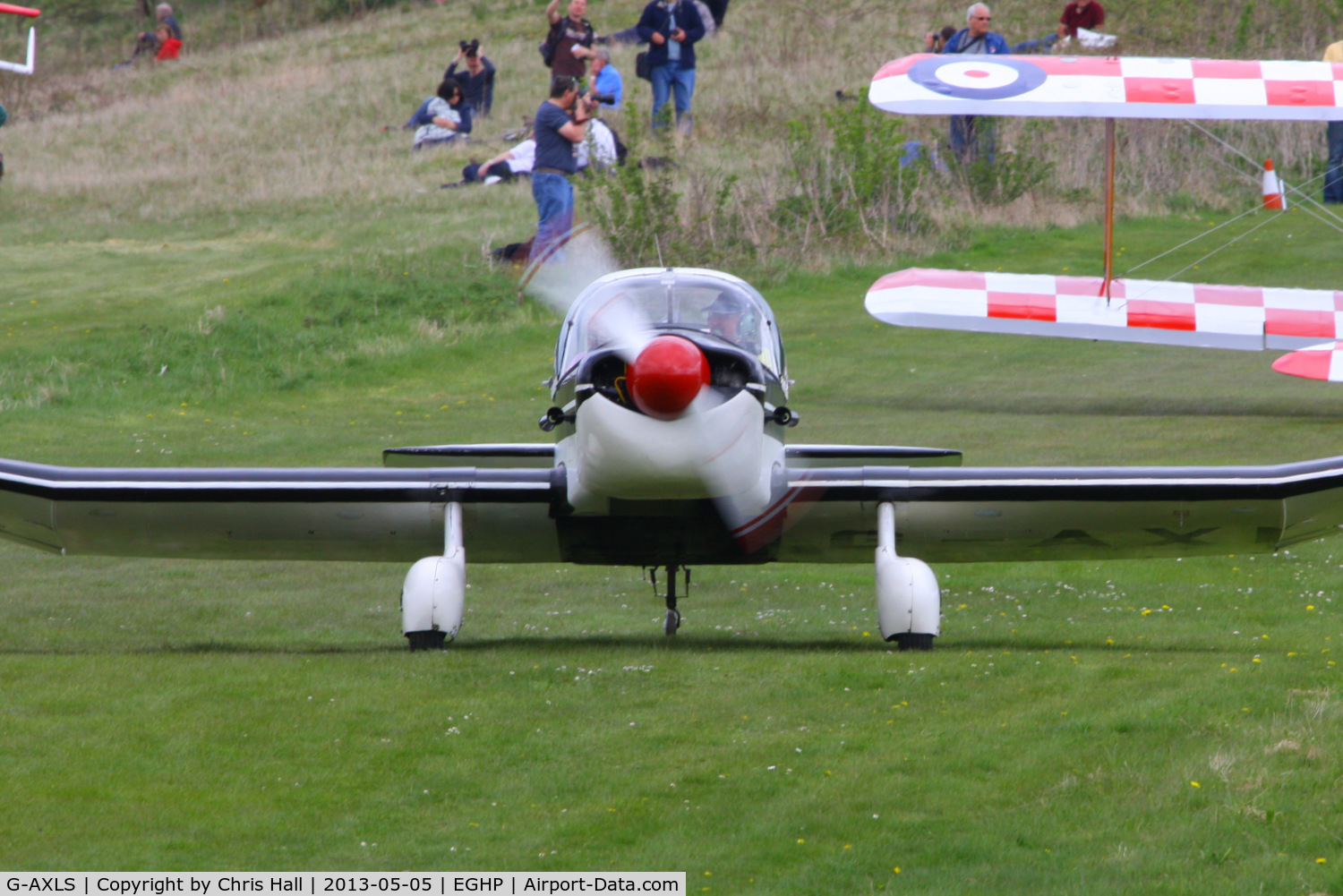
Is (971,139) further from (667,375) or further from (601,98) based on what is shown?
(667,375)

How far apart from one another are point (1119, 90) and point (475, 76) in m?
19.1

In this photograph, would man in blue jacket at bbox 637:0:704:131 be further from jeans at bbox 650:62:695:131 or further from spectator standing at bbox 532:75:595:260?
spectator standing at bbox 532:75:595:260

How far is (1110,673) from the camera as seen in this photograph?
7625mm

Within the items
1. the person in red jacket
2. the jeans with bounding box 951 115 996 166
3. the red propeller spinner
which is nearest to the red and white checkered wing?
the red propeller spinner

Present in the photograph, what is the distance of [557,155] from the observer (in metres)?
21.0

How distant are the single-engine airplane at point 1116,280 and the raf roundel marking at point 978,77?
1cm

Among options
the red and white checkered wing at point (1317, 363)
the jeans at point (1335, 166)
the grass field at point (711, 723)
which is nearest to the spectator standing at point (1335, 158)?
the jeans at point (1335, 166)

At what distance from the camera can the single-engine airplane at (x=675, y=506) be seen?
8.09 meters

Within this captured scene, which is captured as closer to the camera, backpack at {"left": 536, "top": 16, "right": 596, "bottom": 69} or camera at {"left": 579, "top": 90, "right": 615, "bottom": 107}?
camera at {"left": 579, "top": 90, "right": 615, "bottom": 107}

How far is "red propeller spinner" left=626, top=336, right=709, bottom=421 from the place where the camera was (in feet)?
23.3

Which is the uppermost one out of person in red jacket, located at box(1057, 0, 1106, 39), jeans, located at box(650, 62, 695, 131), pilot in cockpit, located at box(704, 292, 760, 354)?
pilot in cockpit, located at box(704, 292, 760, 354)

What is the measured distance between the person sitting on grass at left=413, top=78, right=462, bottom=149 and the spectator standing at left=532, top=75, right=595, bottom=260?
444 inches

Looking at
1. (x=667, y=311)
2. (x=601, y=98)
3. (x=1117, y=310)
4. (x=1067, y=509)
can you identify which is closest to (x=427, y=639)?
(x=667, y=311)

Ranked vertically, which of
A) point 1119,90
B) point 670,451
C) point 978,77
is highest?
point 670,451
